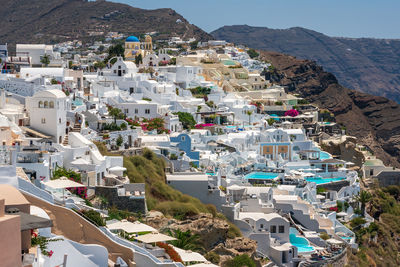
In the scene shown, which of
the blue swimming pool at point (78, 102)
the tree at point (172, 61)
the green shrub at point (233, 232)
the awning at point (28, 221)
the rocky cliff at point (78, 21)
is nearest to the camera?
the awning at point (28, 221)

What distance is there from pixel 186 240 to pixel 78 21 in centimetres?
12995

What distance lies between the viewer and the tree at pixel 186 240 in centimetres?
2453

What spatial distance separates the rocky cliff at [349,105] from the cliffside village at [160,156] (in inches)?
615

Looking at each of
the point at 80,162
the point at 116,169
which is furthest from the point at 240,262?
the point at 116,169

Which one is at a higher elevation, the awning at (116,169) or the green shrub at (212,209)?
the awning at (116,169)

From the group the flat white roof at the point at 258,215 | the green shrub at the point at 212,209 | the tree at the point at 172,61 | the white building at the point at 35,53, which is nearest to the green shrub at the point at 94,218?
the green shrub at the point at 212,209

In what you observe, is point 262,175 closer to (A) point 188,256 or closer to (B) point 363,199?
(B) point 363,199

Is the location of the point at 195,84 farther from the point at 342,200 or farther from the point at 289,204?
the point at 289,204

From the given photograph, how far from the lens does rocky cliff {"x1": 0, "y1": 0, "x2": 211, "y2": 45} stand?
431ft

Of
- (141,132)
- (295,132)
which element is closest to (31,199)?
(141,132)

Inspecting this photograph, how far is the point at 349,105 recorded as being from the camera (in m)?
91.1

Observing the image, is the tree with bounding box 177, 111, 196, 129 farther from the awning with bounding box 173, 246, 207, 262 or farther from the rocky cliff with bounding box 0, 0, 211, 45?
the rocky cliff with bounding box 0, 0, 211, 45

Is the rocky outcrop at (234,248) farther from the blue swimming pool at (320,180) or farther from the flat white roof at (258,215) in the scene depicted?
the blue swimming pool at (320,180)

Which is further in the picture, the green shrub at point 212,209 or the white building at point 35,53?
the white building at point 35,53
